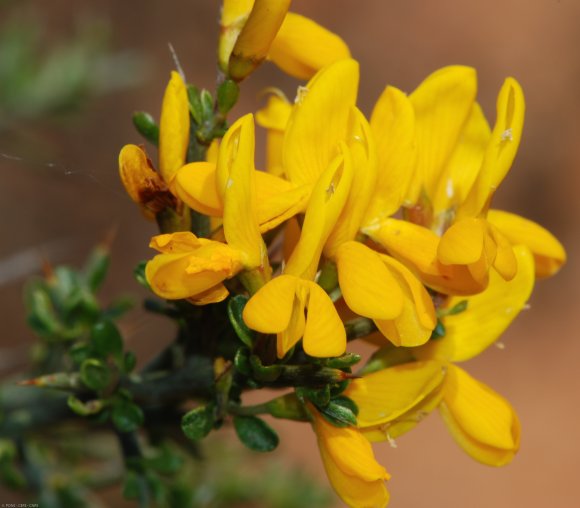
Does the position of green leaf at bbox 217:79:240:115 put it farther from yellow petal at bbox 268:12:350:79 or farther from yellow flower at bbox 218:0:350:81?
yellow petal at bbox 268:12:350:79

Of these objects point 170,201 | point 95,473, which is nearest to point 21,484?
point 95,473

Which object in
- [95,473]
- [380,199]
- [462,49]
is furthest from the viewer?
[462,49]

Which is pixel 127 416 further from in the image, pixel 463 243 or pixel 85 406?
pixel 463 243

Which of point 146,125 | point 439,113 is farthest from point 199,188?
point 439,113

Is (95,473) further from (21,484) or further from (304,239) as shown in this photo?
(304,239)

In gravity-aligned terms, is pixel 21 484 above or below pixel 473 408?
Answer: below

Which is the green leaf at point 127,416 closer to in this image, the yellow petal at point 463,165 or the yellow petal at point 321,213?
the yellow petal at point 321,213

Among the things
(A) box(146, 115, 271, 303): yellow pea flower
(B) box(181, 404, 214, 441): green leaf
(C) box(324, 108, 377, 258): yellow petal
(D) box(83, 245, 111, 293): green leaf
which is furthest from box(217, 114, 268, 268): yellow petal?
(D) box(83, 245, 111, 293): green leaf
